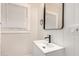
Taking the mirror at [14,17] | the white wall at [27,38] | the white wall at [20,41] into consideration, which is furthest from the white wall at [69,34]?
the mirror at [14,17]

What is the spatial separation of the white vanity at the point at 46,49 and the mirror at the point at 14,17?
0.34m

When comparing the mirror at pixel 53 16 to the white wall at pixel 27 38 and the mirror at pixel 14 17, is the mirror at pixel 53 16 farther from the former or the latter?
the mirror at pixel 14 17

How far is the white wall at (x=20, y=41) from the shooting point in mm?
1494

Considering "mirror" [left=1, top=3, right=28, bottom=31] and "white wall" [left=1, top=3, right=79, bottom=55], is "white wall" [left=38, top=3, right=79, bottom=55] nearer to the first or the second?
"white wall" [left=1, top=3, right=79, bottom=55]

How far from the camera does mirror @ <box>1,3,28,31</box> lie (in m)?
1.50

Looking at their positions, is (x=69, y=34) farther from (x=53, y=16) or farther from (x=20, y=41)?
(x=20, y=41)

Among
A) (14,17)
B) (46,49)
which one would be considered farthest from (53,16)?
(14,17)

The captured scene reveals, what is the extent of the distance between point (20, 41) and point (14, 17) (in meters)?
0.42

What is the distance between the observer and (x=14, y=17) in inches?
59.7

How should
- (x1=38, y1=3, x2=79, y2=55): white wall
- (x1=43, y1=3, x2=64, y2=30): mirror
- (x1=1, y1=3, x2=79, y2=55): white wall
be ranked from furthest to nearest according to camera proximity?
(x1=1, y1=3, x2=79, y2=55): white wall < (x1=43, y1=3, x2=64, y2=30): mirror < (x1=38, y1=3, x2=79, y2=55): white wall

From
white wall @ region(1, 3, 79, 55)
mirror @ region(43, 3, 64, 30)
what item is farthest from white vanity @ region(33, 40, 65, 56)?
mirror @ region(43, 3, 64, 30)

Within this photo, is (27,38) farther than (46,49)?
Yes

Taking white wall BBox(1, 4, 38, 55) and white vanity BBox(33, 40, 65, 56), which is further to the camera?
white wall BBox(1, 4, 38, 55)

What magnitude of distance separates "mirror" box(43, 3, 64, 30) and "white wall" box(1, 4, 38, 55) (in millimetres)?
257
